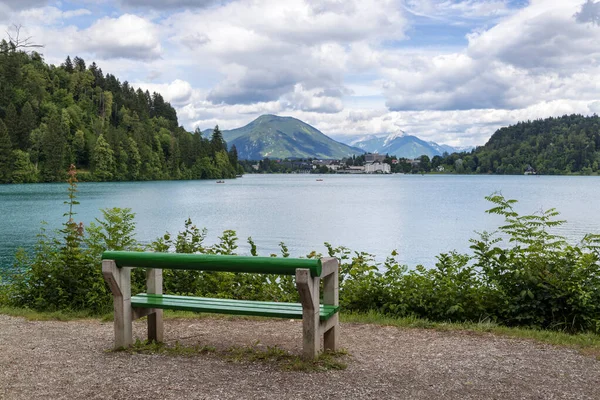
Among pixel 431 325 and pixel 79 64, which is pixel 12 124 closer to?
pixel 79 64

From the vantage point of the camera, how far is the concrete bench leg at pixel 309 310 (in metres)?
5.70

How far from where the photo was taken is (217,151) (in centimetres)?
18525

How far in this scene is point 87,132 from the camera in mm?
148750

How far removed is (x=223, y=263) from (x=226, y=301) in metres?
1.01

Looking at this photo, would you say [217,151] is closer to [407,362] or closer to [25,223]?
[25,223]

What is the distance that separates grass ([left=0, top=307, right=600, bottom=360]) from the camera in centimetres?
700

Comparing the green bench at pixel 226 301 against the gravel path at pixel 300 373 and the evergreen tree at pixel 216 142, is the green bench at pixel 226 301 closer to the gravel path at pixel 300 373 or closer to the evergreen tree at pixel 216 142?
the gravel path at pixel 300 373

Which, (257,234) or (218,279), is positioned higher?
(218,279)

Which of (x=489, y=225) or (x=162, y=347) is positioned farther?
(x=489, y=225)

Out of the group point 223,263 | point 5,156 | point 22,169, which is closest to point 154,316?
point 223,263

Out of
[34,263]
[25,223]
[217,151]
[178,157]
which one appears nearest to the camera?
[34,263]

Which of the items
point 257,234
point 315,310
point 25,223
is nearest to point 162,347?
point 315,310

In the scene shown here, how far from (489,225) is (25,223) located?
37.6m

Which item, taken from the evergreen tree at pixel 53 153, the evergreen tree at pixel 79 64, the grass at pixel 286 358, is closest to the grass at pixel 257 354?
the grass at pixel 286 358
